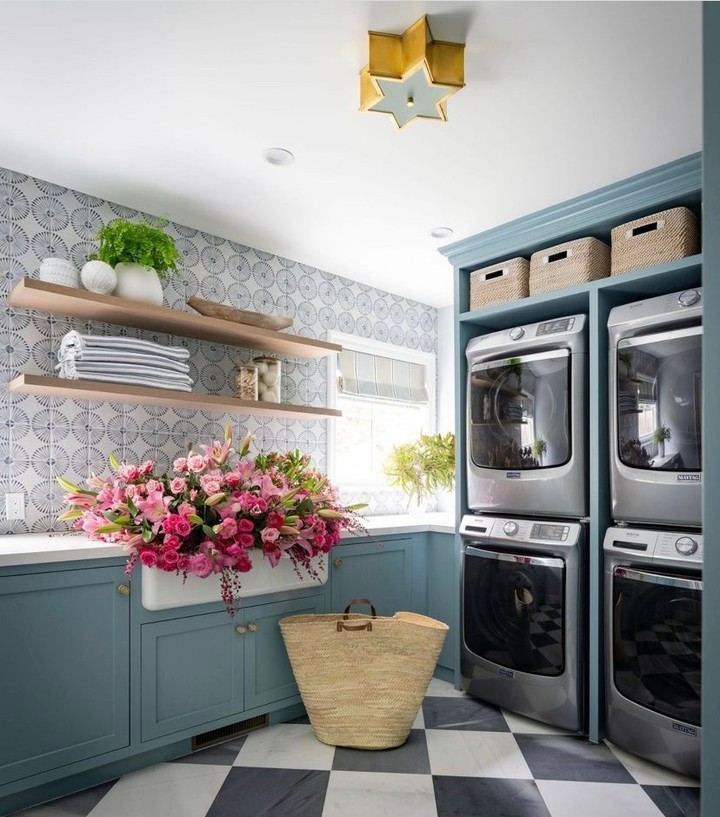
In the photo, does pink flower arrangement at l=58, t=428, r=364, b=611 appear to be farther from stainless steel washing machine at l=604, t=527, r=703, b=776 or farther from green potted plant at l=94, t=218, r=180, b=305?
stainless steel washing machine at l=604, t=527, r=703, b=776

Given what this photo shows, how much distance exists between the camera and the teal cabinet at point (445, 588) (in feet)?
10.7

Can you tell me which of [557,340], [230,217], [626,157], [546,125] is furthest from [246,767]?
[626,157]

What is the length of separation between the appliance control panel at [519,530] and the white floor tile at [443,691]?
31.1 inches

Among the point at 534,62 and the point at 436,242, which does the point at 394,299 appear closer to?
the point at 436,242

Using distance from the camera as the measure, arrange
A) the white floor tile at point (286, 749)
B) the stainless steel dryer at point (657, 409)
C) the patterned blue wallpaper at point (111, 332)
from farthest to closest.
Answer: the patterned blue wallpaper at point (111, 332), the white floor tile at point (286, 749), the stainless steel dryer at point (657, 409)

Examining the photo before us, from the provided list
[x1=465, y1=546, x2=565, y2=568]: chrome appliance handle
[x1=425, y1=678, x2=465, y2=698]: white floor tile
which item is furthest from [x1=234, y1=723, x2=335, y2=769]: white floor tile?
[x1=465, y1=546, x2=565, y2=568]: chrome appliance handle

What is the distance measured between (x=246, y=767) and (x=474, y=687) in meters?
1.14

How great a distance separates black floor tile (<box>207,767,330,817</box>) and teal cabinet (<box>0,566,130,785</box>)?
0.42 meters

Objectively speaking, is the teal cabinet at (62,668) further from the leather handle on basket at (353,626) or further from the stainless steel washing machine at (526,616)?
the stainless steel washing machine at (526,616)

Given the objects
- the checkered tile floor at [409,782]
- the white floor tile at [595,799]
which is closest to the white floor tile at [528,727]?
the checkered tile floor at [409,782]

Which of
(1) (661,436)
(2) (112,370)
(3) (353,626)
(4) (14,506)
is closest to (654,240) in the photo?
(1) (661,436)

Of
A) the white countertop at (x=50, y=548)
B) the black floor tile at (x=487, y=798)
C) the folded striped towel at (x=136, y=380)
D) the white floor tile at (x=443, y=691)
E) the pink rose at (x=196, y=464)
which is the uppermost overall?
the folded striped towel at (x=136, y=380)

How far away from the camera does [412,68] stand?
1827 millimetres

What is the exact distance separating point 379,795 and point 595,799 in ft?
2.42
